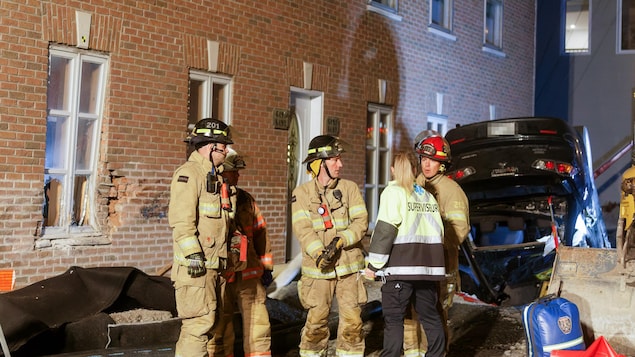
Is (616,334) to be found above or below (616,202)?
below

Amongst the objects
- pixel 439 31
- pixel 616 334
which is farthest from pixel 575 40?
pixel 616 334

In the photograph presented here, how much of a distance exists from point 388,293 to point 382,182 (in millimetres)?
7669

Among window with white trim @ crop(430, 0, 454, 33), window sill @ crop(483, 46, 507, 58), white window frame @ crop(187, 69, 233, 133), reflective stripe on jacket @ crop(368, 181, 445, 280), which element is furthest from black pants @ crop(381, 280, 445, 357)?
window sill @ crop(483, 46, 507, 58)

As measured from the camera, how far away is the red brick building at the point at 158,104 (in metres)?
7.88

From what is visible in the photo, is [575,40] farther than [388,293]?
Yes

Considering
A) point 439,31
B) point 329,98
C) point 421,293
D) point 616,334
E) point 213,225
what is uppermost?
point 439,31

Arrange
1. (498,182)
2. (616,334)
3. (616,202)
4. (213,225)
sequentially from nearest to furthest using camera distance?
(213,225), (616,334), (498,182), (616,202)

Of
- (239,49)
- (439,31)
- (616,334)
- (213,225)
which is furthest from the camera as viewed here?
(439,31)

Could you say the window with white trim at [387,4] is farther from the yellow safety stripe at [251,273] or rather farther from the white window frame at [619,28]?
the white window frame at [619,28]

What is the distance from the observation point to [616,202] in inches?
738

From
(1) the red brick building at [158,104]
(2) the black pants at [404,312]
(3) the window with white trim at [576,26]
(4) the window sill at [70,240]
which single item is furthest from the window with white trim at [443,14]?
(2) the black pants at [404,312]

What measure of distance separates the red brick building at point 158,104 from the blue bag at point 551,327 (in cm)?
276

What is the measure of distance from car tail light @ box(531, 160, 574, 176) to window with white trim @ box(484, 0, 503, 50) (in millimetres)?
8915

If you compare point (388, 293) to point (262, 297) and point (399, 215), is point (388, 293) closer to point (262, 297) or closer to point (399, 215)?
point (399, 215)
